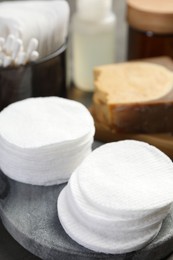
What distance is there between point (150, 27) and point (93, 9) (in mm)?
107

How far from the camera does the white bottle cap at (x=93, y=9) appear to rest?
40.3 inches

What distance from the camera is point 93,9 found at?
1.03 metres

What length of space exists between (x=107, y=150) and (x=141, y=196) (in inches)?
3.9

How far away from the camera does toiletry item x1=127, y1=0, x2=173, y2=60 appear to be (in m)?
1.01

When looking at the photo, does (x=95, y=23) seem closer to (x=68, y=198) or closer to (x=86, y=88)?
(x=86, y=88)

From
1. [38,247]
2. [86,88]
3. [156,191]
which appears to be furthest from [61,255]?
[86,88]

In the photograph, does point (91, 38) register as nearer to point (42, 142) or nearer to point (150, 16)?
point (150, 16)

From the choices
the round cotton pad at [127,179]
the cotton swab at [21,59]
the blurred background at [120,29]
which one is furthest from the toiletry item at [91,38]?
the round cotton pad at [127,179]

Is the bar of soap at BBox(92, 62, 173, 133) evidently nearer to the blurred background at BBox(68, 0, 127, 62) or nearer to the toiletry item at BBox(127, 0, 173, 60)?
the toiletry item at BBox(127, 0, 173, 60)

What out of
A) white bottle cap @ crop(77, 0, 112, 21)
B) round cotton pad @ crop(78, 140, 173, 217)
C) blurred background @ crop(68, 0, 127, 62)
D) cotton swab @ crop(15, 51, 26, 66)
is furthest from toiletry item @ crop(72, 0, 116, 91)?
round cotton pad @ crop(78, 140, 173, 217)

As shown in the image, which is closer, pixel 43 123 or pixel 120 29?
pixel 43 123

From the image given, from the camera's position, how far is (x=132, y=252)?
679 millimetres

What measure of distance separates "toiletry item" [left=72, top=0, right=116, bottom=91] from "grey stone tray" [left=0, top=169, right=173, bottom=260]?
361 mm

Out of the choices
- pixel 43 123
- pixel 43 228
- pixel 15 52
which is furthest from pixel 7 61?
pixel 43 228
